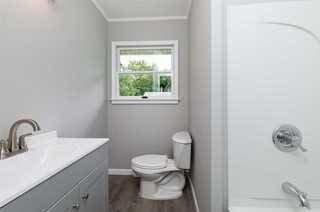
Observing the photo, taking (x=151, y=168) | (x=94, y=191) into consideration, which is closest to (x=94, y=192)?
(x=94, y=191)

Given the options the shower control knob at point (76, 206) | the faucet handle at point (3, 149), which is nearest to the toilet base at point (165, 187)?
the shower control knob at point (76, 206)

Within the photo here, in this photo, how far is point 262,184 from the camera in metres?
1.27

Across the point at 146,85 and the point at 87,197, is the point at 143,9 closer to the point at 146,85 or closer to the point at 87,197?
the point at 146,85

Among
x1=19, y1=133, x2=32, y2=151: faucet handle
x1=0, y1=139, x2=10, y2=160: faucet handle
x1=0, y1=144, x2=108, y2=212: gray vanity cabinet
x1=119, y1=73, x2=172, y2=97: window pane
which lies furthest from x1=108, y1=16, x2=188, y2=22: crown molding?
x1=0, y1=139, x2=10, y2=160: faucet handle

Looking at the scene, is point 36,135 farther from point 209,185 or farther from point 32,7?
point 209,185

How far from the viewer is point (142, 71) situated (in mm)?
3002

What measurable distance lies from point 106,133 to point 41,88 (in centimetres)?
151

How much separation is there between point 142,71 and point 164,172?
1.56 meters

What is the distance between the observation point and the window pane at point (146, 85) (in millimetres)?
2979

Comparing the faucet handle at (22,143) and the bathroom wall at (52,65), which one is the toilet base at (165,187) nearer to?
the bathroom wall at (52,65)

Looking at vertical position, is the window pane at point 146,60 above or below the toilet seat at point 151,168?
above

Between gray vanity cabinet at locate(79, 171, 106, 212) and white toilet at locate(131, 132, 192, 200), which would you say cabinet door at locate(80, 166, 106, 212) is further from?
→ white toilet at locate(131, 132, 192, 200)

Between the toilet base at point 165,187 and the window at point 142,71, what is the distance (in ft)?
3.74

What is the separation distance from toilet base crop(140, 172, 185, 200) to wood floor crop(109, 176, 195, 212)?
65mm
